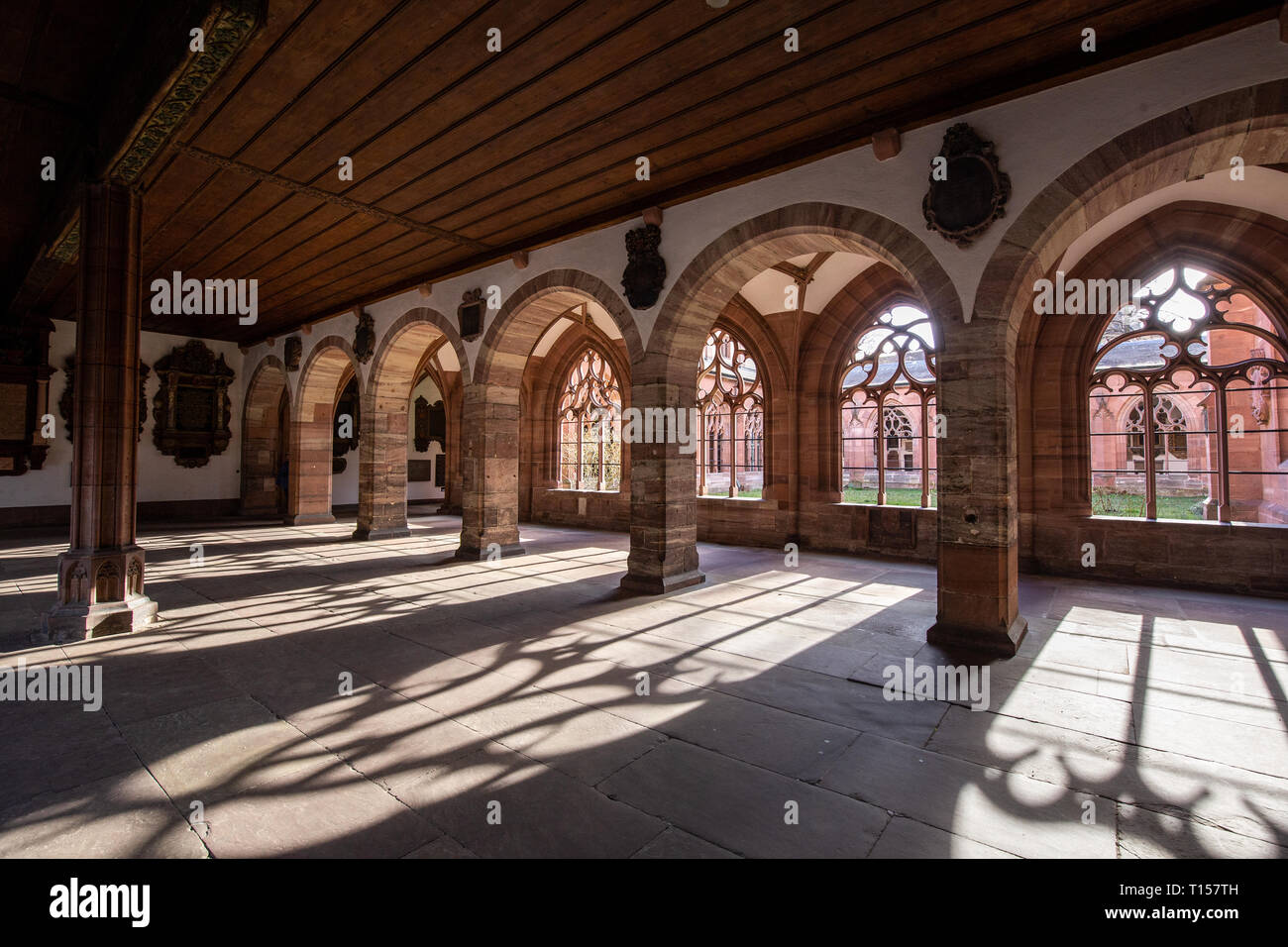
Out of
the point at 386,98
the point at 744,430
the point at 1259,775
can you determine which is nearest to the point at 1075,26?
the point at 1259,775

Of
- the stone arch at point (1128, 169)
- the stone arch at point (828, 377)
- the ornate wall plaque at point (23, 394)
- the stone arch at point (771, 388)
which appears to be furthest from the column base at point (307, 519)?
the stone arch at point (1128, 169)

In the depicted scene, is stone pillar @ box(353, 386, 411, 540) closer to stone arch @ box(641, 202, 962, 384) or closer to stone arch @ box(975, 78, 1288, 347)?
stone arch @ box(641, 202, 962, 384)

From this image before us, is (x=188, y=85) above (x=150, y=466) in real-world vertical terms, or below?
above

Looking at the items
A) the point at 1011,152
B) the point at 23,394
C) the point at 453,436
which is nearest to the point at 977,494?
the point at 1011,152

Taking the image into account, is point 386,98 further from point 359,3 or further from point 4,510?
point 4,510

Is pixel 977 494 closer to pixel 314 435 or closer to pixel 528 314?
pixel 528 314

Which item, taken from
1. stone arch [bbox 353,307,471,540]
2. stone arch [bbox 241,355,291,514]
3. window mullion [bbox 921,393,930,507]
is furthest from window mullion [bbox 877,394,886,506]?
stone arch [bbox 241,355,291,514]

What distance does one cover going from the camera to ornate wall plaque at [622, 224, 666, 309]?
19.0 ft

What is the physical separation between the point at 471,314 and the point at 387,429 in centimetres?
290

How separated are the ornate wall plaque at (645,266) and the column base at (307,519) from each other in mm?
8699

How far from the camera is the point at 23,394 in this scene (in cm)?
1027

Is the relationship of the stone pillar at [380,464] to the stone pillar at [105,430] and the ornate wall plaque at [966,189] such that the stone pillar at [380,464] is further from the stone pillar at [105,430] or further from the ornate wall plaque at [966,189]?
the ornate wall plaque at [966,189]

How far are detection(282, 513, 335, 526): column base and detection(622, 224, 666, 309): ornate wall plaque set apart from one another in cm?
870

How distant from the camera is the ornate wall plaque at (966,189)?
155 inches
